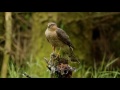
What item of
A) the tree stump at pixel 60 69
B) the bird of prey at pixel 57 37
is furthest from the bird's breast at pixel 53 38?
the tree stump at pixel 60 69

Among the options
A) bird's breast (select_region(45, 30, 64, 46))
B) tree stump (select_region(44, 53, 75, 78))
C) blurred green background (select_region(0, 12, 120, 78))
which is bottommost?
tree stump (select_region(44, 53, 75, 78))

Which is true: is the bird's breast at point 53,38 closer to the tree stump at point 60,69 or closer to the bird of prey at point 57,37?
the bird of prey at point 57,37

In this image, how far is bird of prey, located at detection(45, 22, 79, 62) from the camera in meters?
2.82

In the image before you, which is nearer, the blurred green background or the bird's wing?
the bird's wing

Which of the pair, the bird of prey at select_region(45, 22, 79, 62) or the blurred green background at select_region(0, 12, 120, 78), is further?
the blurred green background at select_region(0, 12, 120, 78)

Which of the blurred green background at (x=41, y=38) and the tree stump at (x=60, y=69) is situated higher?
the blurred green background at (x=41, y=38)

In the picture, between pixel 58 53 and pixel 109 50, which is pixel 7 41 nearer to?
pixel 109 50

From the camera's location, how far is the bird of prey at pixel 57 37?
9.26 feet

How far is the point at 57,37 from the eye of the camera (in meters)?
2.88

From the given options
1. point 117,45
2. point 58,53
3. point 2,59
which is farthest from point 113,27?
point 58,53

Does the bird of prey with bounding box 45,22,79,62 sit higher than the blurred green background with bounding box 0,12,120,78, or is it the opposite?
the blurred green background with bounding box 0,12,120,78

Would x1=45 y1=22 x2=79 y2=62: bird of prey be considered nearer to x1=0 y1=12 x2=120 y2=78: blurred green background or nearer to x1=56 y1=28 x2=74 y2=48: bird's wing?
x1=56 y1=28 x2=74 y2=48: bird's wing

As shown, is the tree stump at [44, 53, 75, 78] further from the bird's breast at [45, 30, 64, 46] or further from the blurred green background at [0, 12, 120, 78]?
the blurred green background at [0, 12, 120, 78]

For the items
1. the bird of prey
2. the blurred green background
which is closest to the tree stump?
the bird of prey
